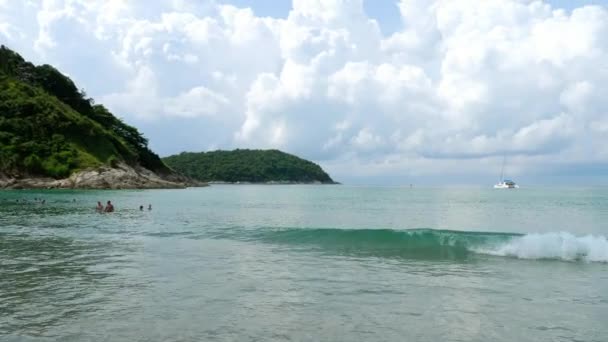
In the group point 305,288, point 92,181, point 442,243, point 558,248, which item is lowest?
point 305,288

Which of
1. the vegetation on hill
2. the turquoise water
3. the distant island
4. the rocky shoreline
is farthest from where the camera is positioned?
the vegetation on hill

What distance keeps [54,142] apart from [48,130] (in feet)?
25.4

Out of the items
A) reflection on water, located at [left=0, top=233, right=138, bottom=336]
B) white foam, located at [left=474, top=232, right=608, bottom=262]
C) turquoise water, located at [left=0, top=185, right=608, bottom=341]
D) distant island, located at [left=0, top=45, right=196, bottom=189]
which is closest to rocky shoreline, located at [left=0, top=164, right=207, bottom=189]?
distant island, located at [left=0, top=45, right=196, bottom=189]

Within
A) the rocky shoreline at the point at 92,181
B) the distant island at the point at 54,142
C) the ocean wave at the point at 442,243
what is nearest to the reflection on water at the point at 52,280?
the ocean wave at the point at 442,243

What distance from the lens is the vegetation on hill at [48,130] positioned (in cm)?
13175

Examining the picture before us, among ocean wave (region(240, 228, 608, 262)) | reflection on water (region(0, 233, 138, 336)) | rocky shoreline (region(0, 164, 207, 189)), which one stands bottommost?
reflection on water (region(0, 233, 138, 336))

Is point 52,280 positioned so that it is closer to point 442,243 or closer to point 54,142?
point 442,243

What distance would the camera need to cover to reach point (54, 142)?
140500 mm

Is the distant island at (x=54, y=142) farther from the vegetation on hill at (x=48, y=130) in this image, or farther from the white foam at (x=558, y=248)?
the white foam at (x=558, y=248)

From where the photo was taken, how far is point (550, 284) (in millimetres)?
19141

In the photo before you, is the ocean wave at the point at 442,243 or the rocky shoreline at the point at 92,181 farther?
the rocky shoreline at the point at 92,181

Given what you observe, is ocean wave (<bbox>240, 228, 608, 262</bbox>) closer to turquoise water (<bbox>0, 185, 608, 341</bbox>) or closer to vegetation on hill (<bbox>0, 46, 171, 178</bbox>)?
turquoise water (<bbox>0, 185, 608, 341</bbox>)

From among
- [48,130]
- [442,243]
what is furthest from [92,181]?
[442,243]

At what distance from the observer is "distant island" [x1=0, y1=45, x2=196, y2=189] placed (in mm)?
129375
